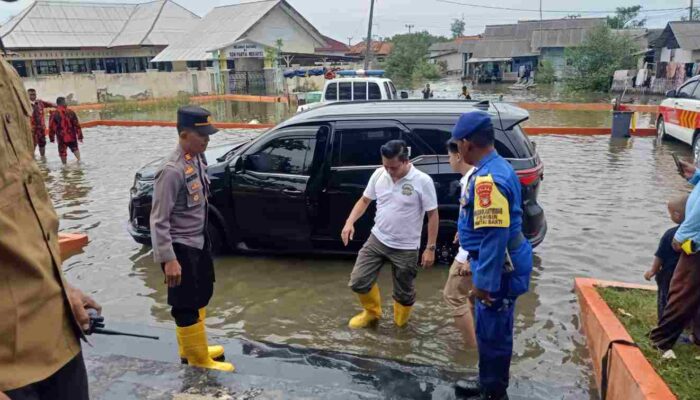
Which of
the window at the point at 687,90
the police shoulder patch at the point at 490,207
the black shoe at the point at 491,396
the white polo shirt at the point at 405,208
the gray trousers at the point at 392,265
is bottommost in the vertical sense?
the black shoe at the point at 491,396

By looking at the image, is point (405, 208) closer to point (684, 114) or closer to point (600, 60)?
point (684, 114)

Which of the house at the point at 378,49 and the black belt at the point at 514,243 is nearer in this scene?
the black belt at the point at 514,243

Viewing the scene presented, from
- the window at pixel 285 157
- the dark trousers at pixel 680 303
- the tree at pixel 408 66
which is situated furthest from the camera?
the tree at pixel 408 66

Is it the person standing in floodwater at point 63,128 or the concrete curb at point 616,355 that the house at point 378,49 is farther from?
the concrete curb at point 616,355

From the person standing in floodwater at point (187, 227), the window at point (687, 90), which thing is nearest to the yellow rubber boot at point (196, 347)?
the person standing in floodwater at point (187, 227)

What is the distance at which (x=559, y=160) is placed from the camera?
11.7m

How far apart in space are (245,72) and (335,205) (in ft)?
103

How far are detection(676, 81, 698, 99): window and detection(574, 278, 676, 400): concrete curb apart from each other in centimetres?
943

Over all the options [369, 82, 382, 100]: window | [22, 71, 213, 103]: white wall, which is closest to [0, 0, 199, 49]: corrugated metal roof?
[22, 71, 213, 103]: white wall

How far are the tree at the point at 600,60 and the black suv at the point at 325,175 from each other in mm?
34403

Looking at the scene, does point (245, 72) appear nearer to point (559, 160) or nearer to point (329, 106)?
point (559, 160)

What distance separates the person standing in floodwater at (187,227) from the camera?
363cm

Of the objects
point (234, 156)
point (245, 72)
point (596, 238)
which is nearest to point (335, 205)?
point (234, 156)

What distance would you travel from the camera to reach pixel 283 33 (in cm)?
4034
